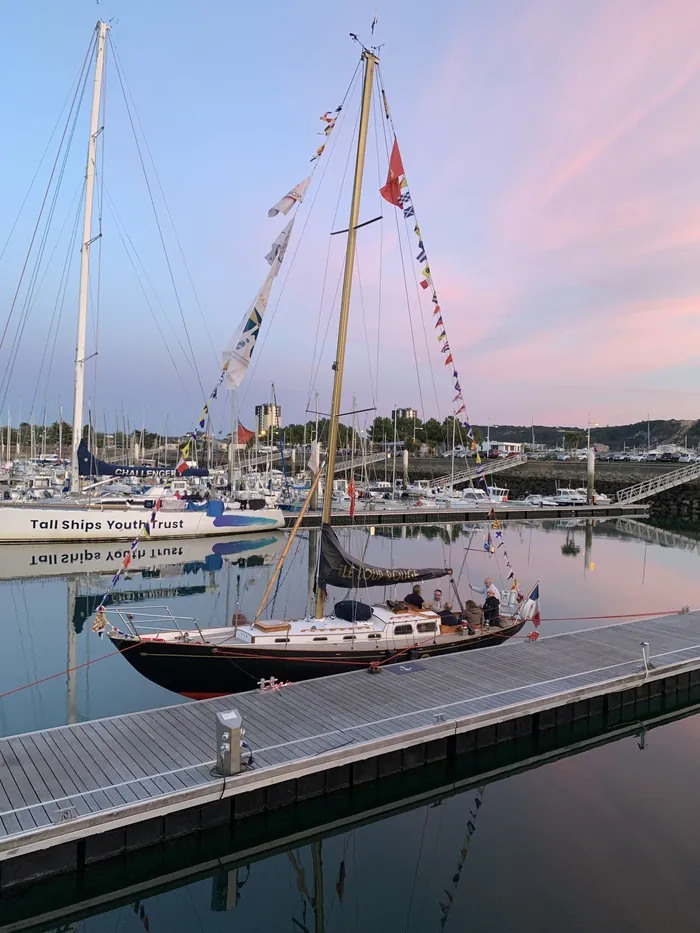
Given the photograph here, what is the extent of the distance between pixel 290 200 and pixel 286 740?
12644mm

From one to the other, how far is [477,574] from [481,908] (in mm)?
26940

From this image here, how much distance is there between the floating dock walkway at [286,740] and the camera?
391 inches

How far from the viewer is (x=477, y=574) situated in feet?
120

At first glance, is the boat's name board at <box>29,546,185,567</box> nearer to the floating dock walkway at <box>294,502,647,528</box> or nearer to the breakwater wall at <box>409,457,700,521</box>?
the floating dock walkway at <box>294,502,647,528</box>

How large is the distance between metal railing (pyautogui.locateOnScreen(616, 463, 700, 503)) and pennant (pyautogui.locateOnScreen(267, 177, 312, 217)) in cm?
6330

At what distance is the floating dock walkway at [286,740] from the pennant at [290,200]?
1157cm

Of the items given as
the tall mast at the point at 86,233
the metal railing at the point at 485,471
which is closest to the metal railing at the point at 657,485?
the metal railing at the point at 485,471

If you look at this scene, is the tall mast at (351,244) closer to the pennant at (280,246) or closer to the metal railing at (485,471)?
the pennant at (280,246)

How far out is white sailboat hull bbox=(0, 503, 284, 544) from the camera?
134 ft

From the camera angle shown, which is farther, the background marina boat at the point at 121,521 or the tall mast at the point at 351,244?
the background marina boat at the point at 121,521

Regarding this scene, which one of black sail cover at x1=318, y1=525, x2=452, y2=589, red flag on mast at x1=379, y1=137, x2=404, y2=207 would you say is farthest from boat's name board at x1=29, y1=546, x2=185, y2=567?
red flag on mast at x1=379, y1=137, x2=404, y2=207

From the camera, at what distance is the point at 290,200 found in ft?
55.7

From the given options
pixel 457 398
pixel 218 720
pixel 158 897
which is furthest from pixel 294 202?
pixel 158 897

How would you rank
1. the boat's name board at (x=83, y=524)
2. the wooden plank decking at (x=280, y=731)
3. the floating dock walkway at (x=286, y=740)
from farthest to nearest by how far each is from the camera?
the boat's name board at (x=83, y=524) < the wooden plank decking at (x=280, y=731) < the floating dock walkway at (x=286, y=740)
